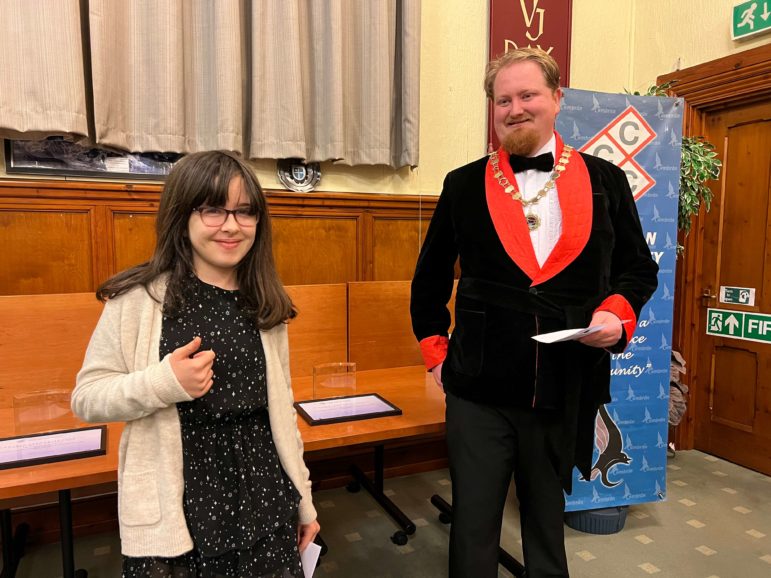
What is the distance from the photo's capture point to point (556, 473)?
61.1 inches

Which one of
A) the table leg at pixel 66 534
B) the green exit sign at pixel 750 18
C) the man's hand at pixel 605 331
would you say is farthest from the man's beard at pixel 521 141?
the green exit sign at pixel 750 18

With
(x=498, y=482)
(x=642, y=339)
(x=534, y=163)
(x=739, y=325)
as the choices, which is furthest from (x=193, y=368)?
(x=739, y=325)

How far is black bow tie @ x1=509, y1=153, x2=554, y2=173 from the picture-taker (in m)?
1.56

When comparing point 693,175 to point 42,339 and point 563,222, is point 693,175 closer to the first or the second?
point 563,222

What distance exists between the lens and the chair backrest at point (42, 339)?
1.96 m

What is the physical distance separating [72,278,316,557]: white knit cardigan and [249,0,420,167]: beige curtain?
172 cm

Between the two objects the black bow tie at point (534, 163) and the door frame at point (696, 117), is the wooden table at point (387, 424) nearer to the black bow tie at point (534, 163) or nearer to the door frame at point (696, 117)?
the black bow tie at point (534, 163)

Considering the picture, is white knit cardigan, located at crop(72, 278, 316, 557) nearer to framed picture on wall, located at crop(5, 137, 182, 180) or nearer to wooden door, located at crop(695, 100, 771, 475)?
framed picture on wall, located at crop(5, 137, 182, 180)

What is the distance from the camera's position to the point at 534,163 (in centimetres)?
156

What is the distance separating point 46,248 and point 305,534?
1.84m

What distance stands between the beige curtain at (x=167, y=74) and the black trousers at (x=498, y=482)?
173cm

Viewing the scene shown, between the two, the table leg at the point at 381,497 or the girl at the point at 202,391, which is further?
the table leg at the point at 381,497

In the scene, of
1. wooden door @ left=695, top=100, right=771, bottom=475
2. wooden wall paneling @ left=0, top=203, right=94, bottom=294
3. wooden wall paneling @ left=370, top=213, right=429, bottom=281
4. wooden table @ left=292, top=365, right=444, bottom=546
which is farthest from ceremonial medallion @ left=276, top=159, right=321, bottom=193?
wooden door @ left=695, top=100, right=771, bottom=475

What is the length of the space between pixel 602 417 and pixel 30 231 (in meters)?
2.60
